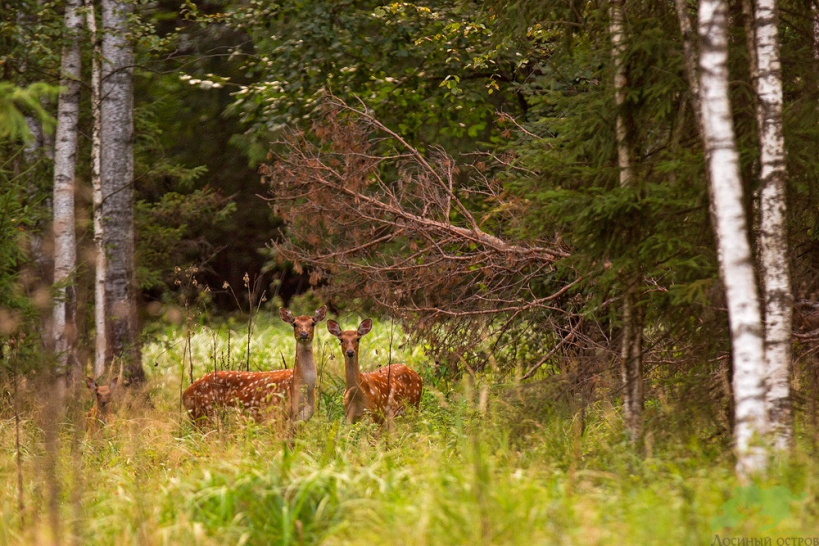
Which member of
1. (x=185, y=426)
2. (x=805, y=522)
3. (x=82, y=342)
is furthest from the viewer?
(x=82, y=342)

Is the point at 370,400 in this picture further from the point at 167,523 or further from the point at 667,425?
the point at 167,523

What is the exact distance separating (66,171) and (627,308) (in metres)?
7.50

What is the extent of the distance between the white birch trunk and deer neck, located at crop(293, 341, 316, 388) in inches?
172

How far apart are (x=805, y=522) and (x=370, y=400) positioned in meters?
5.02

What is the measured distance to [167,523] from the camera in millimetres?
4816

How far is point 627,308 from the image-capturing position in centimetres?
639

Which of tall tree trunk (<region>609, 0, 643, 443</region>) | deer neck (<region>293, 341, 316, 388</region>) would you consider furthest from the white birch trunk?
deer neck (<region>293, 341, 316, 388</region>)

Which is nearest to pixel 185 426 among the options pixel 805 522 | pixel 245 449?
pixel 245 449

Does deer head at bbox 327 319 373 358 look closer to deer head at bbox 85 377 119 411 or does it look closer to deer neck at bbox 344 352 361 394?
deer neck at bbox 344 352 361 394

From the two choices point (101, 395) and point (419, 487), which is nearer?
point (419, 487)

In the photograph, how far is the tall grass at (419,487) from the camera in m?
4.19

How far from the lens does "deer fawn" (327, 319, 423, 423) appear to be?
8.42 metres

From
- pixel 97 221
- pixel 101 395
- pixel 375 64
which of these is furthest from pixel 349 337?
pixel 375 64

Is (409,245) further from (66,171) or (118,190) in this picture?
(66,171)
